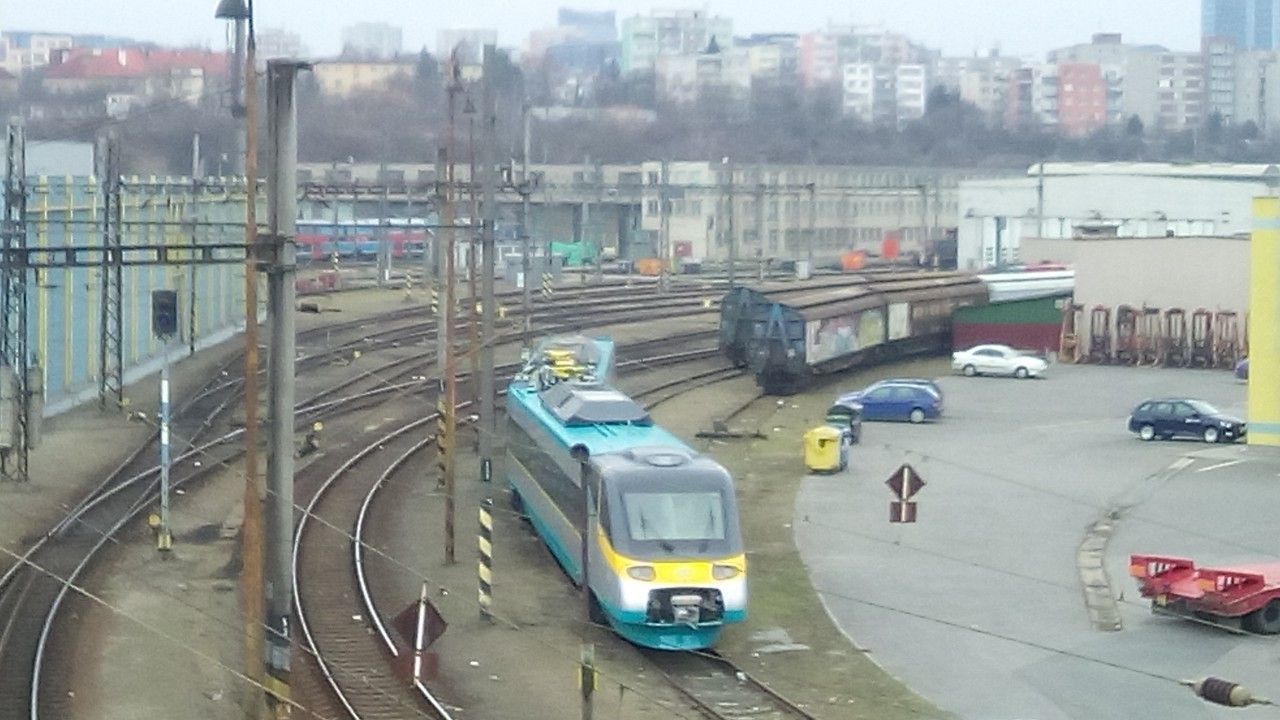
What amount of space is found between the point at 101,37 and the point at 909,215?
91955 millimetres

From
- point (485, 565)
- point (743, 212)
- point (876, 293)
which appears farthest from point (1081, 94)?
point (485, 565)

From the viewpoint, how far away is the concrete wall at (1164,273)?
4319 cm

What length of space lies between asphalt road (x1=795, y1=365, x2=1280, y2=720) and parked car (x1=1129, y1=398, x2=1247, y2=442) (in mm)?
273

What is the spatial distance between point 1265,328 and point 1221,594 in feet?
44.6

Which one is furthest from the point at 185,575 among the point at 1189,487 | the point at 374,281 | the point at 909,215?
the point at 909,215

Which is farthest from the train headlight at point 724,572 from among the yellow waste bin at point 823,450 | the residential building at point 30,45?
the residential building at point 30,45

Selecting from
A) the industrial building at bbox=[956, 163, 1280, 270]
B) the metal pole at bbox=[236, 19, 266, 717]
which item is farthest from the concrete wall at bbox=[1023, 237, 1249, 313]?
the metal pole at bbox=[236, 19, 266, 717]

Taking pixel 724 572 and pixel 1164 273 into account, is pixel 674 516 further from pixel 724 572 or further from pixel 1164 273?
pixel 1164 273

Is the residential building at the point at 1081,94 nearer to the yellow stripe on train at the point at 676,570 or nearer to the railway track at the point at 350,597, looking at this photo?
the railway track at the point at 350,597

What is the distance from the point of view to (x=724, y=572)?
53.8ft

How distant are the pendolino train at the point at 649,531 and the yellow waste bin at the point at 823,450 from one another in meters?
7.83

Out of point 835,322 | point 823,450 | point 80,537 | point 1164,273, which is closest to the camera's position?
A: point 80,537

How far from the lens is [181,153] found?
63.2m

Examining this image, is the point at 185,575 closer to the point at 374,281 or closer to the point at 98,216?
the point at 98,216
